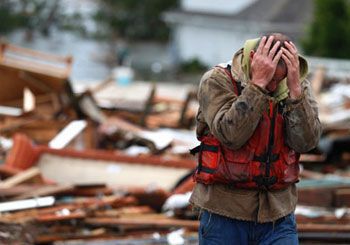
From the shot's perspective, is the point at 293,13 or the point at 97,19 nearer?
the point at 293,13

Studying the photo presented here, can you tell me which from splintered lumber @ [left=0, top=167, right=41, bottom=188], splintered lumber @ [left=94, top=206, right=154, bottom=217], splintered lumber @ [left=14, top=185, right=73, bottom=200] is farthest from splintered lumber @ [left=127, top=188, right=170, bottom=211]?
splintered lumber @ [left=0, top=167, right=41, bottom=188]

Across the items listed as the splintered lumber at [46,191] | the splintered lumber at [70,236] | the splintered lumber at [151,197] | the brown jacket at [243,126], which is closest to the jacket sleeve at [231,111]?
the brown jacket at [243,126]

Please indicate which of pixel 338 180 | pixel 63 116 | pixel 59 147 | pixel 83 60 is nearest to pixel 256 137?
pixel 338 180

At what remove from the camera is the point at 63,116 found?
9969 mm

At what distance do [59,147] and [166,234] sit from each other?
8.53 ft

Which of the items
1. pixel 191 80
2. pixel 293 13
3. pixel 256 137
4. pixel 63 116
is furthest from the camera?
pixel 293 13

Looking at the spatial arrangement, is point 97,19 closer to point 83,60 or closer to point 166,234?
point 83,60

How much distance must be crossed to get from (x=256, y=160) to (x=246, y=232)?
349mm

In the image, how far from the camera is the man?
3578 millimetres

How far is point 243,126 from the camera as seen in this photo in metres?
3.54

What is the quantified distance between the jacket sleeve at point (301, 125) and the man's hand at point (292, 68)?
0.13 ft

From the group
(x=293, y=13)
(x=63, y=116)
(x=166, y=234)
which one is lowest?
(x=166, y=234)

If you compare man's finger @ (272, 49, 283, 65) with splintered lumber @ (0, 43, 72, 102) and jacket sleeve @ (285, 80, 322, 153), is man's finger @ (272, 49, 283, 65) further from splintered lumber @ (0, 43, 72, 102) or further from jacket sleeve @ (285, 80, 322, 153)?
splintered lumber @ (0, 43, 72, 102)

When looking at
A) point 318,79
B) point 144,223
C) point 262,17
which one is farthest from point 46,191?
point 262,17
